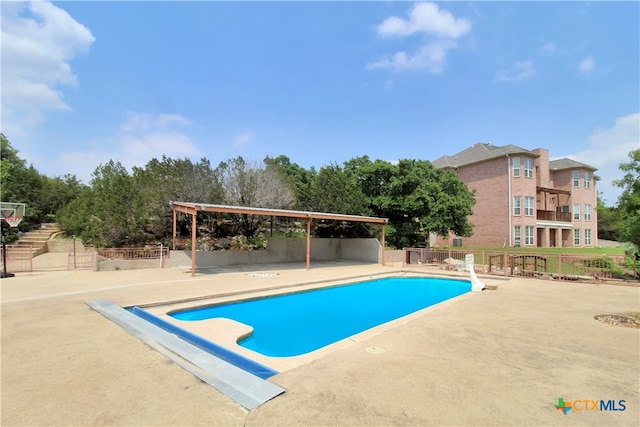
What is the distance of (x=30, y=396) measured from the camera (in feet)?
10.1

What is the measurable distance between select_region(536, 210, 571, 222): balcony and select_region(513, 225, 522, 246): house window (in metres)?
3.27

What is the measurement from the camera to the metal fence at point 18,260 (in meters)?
13.0

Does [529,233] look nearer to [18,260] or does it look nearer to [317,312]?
[317,312]

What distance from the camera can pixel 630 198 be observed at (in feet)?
44.9

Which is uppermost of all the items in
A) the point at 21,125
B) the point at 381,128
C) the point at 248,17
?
the point at 248,17

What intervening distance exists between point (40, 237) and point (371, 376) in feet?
88.2

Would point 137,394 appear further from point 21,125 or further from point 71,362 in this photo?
point 21,125

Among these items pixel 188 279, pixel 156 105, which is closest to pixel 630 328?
pixel 188 279

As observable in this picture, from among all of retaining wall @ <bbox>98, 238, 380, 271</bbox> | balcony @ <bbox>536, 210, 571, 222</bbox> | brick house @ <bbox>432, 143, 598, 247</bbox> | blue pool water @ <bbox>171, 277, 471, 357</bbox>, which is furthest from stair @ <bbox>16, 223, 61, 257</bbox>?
balcony @ <bbox>536, 210, 571, 222</bbox>

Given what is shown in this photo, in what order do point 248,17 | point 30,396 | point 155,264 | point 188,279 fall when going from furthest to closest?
point 155,264 → point 248,17 → point 188,279 → point 30,396

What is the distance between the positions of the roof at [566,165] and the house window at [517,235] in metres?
10.2

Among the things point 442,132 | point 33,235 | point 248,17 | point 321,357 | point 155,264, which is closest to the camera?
point 321,357

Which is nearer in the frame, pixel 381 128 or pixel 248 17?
pixel 248 17

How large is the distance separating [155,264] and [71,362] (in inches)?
457
